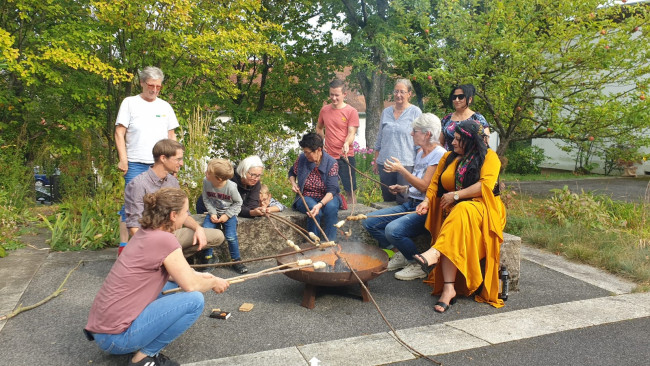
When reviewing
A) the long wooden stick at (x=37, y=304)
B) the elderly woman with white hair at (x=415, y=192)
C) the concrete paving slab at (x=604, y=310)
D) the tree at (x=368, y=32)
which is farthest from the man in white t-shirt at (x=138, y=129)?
the tree at (x=368, y=32)

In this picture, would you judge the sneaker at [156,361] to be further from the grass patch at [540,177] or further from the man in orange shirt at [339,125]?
the grass patch at [540,177]

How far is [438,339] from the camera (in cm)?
331

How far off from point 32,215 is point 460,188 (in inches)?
240

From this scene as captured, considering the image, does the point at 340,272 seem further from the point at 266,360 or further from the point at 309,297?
the point at 266,360

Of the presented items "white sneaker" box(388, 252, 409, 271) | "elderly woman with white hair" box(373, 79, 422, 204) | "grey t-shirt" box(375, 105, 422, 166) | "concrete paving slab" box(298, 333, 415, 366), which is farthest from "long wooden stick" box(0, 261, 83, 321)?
"grey t-shirt" box(375, 105, 422, 166)

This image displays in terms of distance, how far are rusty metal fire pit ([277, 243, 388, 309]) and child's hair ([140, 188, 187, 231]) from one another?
1354 mm

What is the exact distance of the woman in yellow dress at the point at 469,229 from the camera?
3920 mm

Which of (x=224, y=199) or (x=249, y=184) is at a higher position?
(x=249, y=184)

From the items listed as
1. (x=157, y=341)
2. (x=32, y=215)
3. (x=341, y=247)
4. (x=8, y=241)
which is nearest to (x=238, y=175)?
(x=341, y=247)

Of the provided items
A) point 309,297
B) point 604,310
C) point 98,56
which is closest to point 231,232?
point 309,297

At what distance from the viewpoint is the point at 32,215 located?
684cm

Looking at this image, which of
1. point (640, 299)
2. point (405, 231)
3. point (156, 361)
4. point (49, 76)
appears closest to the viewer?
point (156, 361)

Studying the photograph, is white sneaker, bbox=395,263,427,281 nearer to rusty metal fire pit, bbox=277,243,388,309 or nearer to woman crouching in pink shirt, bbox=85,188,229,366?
rusty metal fire pit, bbox=277,243,388,309

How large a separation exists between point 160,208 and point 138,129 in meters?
2.15
